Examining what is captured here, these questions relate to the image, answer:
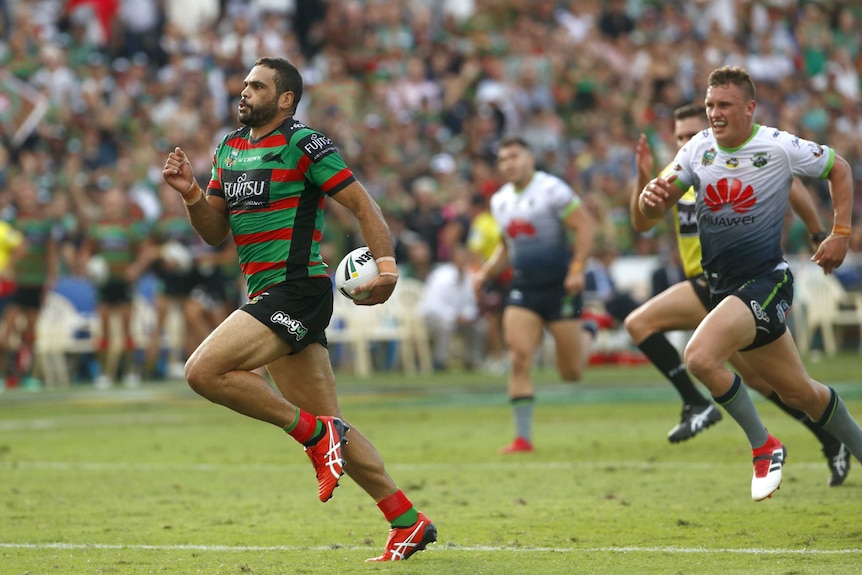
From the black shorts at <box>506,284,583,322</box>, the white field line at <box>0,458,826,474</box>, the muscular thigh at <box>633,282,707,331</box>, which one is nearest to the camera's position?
the muscular thigh at <box>633,282,707,331</box>

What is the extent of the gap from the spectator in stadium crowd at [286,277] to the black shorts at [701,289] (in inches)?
175

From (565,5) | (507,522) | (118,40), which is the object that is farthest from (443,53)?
(507,522)

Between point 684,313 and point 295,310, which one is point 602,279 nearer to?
point 684,313

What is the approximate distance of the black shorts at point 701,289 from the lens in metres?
11.3

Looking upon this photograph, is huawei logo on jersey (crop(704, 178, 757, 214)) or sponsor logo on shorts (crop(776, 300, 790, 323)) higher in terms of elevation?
huawei logo on jersey (crop(704, 178, 757, 214))

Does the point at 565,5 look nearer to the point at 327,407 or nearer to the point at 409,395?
the point at 409,395

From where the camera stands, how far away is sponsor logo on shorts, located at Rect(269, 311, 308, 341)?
7453 millimetres

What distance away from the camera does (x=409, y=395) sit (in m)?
20.5

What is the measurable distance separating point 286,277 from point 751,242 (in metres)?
2.95

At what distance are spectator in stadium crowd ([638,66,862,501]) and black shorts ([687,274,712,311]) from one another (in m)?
2.52

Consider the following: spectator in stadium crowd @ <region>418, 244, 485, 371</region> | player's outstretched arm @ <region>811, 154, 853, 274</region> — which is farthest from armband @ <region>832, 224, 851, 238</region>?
spectator in stadium crowd @ <region>418, 244, 485, 371</region>

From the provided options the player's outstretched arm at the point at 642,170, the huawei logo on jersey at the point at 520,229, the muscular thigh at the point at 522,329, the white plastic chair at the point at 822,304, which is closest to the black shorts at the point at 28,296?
the huawei logo on jersey at the point at 520,229

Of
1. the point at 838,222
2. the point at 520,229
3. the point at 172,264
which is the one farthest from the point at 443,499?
the point at 172,264

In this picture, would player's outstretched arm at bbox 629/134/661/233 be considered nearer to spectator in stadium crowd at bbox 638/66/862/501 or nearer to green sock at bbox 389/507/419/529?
spectator in stadium crowd at bbox 638/66/862/501
